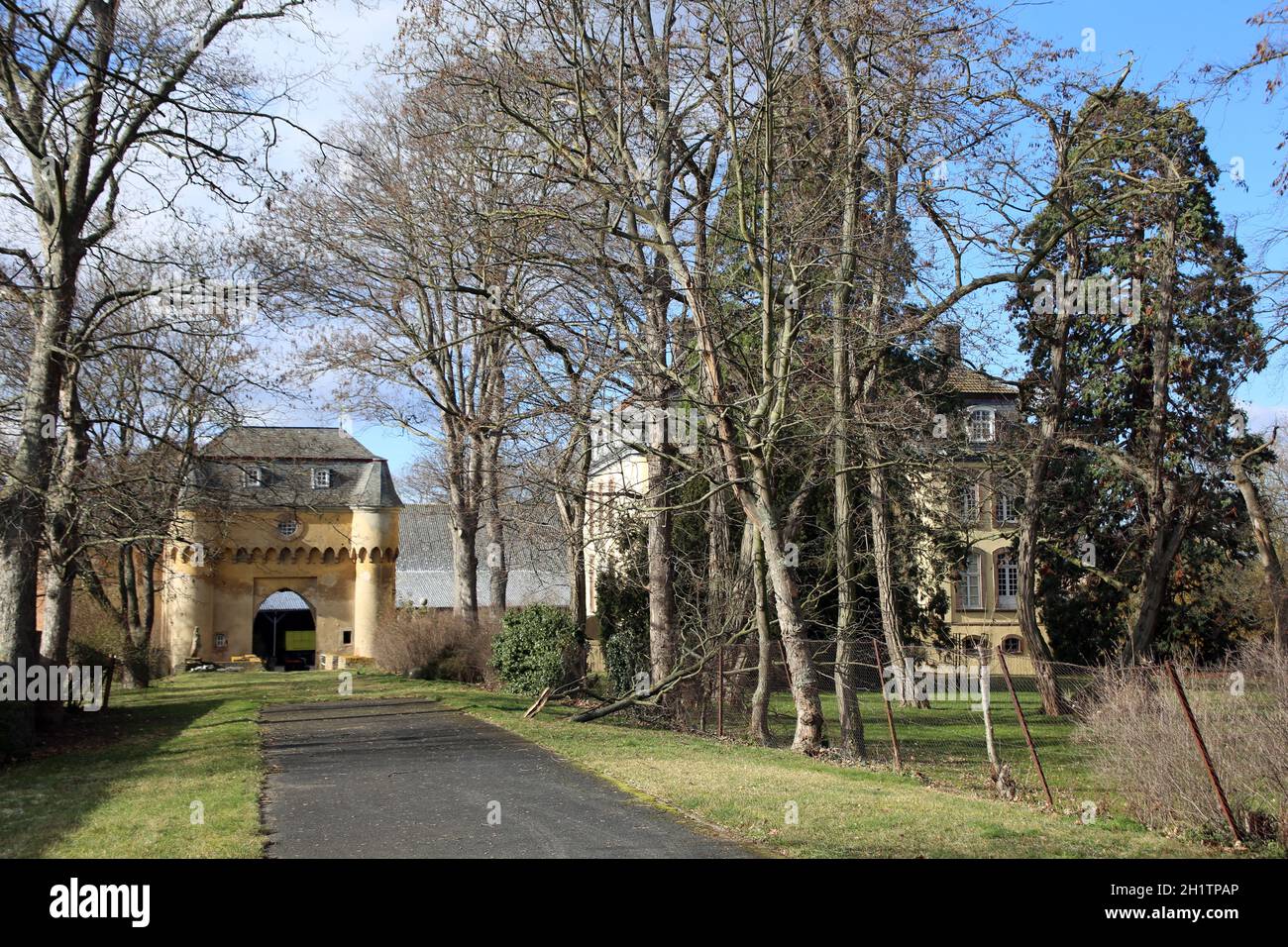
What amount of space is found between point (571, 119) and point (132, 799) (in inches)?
446

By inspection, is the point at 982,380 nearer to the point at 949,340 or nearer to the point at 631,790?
the point at 949,340

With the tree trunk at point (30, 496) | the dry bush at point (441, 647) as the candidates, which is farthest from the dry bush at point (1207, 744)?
the dry bush at point (441, 647)

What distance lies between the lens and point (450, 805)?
11.0 m

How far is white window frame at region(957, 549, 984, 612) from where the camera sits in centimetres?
4891

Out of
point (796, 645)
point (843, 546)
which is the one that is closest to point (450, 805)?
point (796, 645)

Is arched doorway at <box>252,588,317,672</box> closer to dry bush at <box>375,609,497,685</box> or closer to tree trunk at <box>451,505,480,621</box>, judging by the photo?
dry bush at <box>375,609,497,685</box>

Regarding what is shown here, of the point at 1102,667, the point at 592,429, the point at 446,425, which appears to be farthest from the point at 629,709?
the point at 446,425

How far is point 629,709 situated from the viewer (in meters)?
21.4

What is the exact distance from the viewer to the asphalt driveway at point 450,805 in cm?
891

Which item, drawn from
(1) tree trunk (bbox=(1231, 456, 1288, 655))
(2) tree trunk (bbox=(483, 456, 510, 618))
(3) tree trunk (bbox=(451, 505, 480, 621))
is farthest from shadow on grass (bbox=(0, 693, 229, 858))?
(1) tree trunk (bbox=(1231, 456, 1288, 655))

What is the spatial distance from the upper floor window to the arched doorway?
3566cm

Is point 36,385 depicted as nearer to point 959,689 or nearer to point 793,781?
point 793,781

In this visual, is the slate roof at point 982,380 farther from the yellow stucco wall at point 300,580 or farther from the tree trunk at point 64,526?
the yellow stucco wall at point 300,580

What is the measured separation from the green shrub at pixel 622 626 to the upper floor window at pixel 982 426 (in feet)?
29.7
